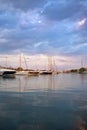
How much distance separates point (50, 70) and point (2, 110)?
15729 cm

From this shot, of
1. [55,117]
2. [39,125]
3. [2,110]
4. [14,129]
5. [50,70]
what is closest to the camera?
[14,129]

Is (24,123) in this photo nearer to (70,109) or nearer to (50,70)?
(70,109)

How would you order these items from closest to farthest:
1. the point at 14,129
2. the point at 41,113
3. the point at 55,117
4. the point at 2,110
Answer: the point at 14,129, the point at 55,117, the point at 41,113, the point at 2,110

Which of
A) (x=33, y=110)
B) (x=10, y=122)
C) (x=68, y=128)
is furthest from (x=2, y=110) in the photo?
(x=68, y=128)

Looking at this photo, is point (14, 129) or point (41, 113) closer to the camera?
point (14, 129)

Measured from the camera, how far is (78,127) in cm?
1738

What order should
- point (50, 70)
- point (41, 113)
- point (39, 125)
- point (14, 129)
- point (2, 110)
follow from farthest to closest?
point (50, 70) < point (2, 110) < point (41, 113) < point (39, 125) < point (14, 129)

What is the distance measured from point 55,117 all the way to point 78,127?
3.31 metres

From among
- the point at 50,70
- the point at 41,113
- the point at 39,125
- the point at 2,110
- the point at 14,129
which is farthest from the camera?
the point at 50,70

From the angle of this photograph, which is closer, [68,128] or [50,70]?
[68,128]

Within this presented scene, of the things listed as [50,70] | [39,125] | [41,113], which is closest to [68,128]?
[39,125]

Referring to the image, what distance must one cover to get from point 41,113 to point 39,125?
4.24m

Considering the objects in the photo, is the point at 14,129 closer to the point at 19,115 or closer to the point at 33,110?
the point at 19,115

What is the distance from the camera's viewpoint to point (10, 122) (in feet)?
61.6
